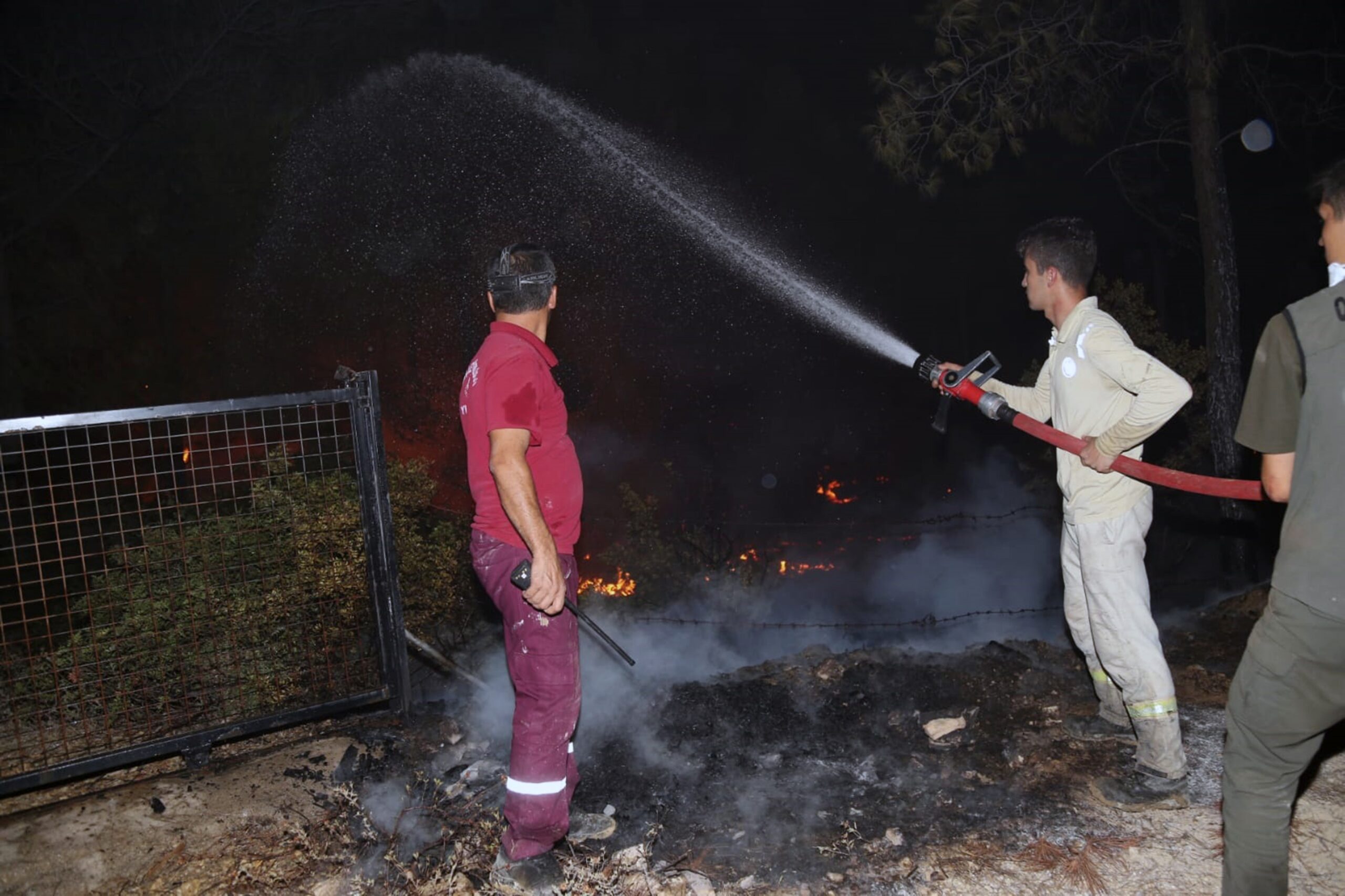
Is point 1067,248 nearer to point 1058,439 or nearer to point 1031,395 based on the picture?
point 1031,395

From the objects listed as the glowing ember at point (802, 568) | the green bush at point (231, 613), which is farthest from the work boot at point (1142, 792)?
the glowing ember at point (802, 568)

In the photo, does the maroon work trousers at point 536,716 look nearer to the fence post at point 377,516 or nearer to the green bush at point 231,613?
the fence post at point 377,516

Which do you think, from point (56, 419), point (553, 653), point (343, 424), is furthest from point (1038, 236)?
point (343, 424)

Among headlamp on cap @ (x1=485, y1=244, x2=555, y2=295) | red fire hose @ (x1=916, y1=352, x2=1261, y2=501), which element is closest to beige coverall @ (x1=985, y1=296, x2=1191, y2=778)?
red fire hose @ (x1=916, y1=352, x2=1261, y2=501)

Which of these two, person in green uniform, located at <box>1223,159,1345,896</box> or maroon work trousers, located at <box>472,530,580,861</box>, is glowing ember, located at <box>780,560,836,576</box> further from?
person in green uniform, located at <box>1223,159,1345,896</box>

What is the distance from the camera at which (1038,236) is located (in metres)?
4.16

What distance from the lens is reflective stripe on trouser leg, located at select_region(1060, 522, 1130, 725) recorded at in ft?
13.7

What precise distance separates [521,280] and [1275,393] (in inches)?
110

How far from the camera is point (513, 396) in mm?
3236

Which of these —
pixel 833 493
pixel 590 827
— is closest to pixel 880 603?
pixel 833 493

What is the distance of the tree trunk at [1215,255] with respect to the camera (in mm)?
8172

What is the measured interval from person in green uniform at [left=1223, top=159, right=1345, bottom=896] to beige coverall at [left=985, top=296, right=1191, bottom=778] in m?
0.96

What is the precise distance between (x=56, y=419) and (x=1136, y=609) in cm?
504

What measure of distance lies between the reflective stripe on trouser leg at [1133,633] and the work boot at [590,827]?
2.48m
